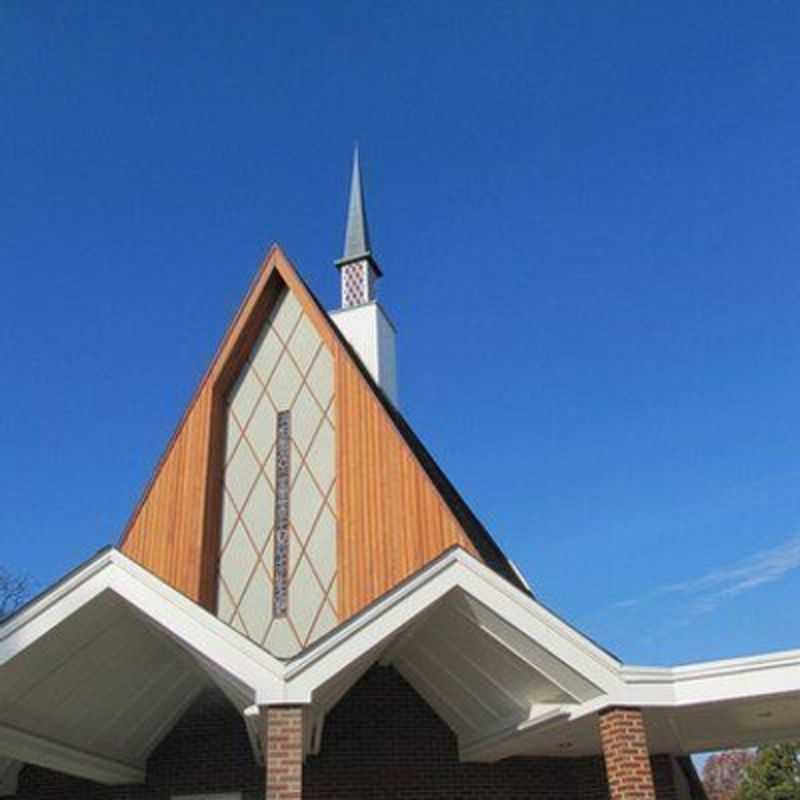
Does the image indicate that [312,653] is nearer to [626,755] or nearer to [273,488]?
[626,755]

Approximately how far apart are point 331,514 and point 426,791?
376cm

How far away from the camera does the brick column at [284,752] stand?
7.09 metres

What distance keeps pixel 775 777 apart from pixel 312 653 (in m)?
25.3

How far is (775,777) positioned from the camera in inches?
1078

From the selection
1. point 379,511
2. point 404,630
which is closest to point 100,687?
point 404,630

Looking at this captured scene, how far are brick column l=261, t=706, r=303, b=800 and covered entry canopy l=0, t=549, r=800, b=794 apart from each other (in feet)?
0.42

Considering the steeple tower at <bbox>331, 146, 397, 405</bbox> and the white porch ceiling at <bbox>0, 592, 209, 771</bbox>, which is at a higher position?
the steeple tower at <bbox>331, 146, 397, 405</bbox>

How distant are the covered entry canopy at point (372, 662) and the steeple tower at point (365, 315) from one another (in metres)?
7.87

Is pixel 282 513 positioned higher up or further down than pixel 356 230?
further down

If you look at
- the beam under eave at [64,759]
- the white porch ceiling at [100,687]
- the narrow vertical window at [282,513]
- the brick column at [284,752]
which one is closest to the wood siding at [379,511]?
the narrow vertical window at [282,513]

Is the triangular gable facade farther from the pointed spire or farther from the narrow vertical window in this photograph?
the pointed spire

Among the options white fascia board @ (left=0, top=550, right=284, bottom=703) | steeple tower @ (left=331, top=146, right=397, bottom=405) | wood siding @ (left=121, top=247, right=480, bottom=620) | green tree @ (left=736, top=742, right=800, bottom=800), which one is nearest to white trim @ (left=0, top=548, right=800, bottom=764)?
white fascia board @ (left=0, top=550, right=284, bottom=703)

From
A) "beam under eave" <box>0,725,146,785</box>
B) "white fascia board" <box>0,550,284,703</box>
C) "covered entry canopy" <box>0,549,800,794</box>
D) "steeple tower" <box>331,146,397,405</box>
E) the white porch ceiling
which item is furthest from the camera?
"steeple tower" <box>331,146,397,405</box>

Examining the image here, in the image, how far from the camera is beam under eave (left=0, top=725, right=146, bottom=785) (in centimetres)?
865
